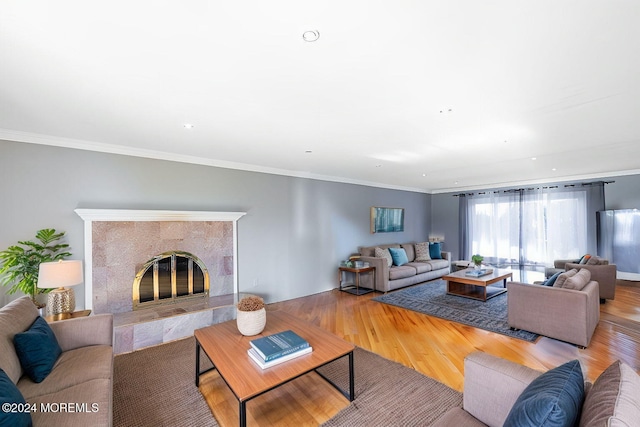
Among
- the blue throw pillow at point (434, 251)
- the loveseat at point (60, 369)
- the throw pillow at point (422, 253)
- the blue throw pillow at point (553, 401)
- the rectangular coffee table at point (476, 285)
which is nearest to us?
the blue throw pillow at point (553, 401)

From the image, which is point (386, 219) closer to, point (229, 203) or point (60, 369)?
point (229, 203)

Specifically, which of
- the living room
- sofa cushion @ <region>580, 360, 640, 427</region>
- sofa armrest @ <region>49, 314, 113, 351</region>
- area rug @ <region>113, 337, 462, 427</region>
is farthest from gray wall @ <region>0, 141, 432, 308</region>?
sofa cushion @ <region>580, 360, 640, 427</region>

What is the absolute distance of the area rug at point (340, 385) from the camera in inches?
75.2

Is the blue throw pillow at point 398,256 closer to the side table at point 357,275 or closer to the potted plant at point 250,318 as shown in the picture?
the side table at point 357,275

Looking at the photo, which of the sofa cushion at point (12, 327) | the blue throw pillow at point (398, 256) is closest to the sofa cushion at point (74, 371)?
the sofa cushion at point (12, 327)

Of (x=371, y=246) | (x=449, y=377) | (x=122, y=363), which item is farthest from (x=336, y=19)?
(x=371, y=246)

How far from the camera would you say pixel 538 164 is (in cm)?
461

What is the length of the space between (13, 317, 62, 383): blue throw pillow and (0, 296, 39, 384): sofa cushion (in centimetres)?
3

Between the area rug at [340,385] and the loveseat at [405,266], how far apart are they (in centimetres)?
255

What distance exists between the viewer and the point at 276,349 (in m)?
1.93

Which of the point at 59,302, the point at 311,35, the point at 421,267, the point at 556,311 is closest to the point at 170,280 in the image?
the point at 59,302

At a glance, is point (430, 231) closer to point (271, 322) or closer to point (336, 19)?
point (271, 322)

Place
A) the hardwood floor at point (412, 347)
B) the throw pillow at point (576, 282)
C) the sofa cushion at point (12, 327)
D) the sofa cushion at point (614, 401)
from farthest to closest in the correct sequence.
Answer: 1. the throw pillow at point (576, 282)
2. the hardwood floor at point (412, 347)
3. the sofa cushion at point (12, 327)
4. the sofa cushion at point (614, 401)

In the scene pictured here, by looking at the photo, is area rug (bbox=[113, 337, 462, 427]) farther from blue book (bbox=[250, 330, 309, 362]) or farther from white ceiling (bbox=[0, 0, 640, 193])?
white ceiling (bbox=[0, 0, 640, 193])
